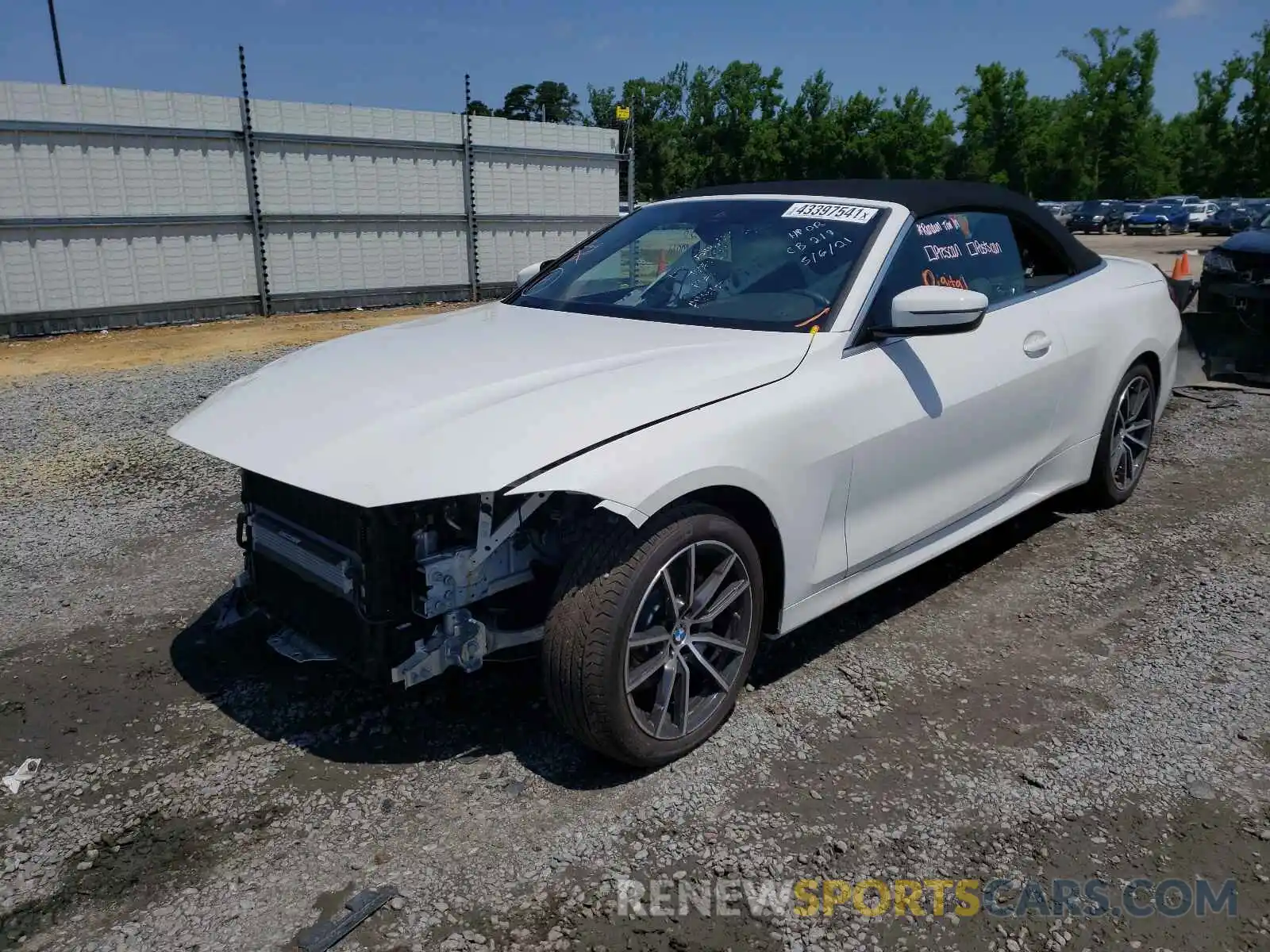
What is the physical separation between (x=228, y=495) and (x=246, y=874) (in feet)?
11.2

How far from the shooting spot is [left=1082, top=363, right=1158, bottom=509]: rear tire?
4973 mm

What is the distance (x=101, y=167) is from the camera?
11.3 meters

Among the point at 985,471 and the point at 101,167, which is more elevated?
the point at 101,167

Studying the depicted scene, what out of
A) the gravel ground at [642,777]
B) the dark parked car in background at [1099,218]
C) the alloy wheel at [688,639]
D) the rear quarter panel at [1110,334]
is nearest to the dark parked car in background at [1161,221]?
the dark parked car in background at [1099,218]

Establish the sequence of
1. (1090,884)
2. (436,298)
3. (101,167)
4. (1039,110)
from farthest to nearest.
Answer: (1039,110) → (436,298) → (101,167) → (1090,884)

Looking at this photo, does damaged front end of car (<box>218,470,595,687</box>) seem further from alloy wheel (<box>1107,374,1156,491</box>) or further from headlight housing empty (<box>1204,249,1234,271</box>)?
headlight housing empty (<box>1204,249,1234,271</box>)

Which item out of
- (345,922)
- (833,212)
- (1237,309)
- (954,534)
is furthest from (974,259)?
(1237,309)

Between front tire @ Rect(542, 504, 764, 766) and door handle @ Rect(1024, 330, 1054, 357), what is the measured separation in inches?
70.4

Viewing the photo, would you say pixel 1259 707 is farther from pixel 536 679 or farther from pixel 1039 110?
pixel 1039 110

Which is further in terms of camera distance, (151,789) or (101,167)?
(101,167)

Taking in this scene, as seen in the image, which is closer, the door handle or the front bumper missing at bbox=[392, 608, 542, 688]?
the front bumper missing at bbox=[392, 608, 542, 688]

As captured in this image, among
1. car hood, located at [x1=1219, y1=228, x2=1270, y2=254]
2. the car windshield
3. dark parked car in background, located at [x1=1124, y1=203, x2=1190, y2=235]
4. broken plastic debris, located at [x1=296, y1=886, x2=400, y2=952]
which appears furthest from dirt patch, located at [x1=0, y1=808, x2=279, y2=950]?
dark parked car in background, located at [x1=1124, y1=203, x2=1190, y2=235]

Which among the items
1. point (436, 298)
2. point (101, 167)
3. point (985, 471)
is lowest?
point (436, 298)

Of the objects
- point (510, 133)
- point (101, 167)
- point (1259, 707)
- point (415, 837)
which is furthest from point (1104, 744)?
point (510, 133)
